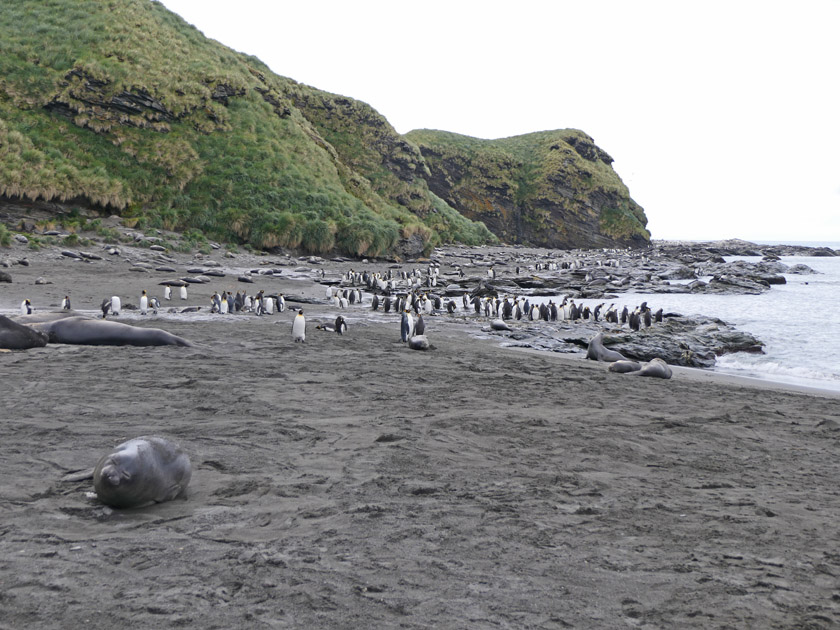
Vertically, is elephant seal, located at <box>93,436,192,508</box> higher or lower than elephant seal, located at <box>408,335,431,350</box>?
higher

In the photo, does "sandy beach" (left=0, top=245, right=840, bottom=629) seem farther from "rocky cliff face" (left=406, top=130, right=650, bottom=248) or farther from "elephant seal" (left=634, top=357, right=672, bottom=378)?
"rocky cliff face" (left=406, top=130, right=650, bottom=248)

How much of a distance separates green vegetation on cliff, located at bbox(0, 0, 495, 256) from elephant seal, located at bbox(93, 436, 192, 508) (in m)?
28.2

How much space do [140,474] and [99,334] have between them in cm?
654

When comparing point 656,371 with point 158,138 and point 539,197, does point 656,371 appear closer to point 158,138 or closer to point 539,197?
point 158,138

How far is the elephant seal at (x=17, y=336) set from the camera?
786 centimetres

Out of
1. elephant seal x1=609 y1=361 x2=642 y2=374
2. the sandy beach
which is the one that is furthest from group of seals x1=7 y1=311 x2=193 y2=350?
elephant seal x1=609 y1=361 x2=642 y2=374

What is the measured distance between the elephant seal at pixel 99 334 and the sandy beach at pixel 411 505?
113 cm

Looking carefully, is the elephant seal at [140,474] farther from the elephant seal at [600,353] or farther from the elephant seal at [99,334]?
the elephant seal at [600,353]

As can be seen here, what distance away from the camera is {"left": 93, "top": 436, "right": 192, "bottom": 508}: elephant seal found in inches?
130

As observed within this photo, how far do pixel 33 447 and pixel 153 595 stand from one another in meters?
2.47

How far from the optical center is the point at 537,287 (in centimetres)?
2905

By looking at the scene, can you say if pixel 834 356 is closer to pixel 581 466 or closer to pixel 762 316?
pixel 762 316

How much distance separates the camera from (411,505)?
3684 mm

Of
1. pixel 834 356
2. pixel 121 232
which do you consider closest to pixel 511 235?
pixel 121 232
